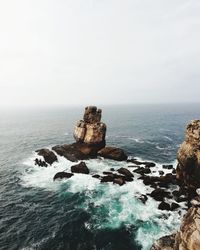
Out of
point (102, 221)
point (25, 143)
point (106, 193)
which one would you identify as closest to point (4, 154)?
point (25, 143)

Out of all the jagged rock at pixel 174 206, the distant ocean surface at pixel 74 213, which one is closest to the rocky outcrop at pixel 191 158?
the jagged rock at pixel 174 206

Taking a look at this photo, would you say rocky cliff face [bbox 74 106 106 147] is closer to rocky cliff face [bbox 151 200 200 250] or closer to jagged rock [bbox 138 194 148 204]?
jagged rock [bbox 138 194 148 204]

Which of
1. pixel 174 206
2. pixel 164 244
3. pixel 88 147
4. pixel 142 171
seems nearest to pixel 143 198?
pixel 174 206

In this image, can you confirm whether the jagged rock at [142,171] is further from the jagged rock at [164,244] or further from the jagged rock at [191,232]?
the jagged rock at [191,232]

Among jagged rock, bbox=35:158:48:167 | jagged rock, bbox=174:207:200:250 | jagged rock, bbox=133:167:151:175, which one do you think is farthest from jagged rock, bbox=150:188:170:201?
jagged rock, bbox=35:158:48:167

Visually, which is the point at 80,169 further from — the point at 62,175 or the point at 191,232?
the point at 191,232

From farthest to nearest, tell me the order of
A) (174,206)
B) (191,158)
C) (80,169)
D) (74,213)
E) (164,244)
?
(80,169)
(191,158)
(174,206)
(74,213)
(164,244)

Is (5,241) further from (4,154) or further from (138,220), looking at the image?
(4,154)
